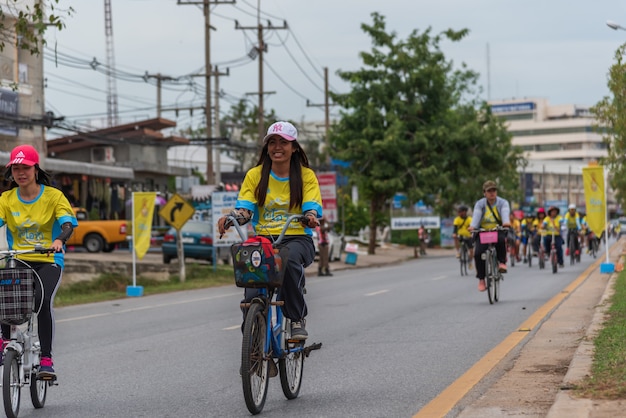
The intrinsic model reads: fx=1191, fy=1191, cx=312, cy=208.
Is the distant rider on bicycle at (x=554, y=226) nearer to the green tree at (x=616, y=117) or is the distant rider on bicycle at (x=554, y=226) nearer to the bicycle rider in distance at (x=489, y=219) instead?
the green tree at (x=616, y=117)

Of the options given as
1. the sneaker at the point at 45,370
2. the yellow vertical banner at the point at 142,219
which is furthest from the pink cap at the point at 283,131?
the yellow vertical banner at the point at 142,219

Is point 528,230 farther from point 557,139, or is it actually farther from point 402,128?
point 557,139

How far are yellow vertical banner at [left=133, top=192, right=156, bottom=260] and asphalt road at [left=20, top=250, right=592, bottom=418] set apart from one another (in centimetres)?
475

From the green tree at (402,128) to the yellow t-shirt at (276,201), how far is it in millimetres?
48092

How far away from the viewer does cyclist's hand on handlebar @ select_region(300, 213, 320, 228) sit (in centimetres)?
788

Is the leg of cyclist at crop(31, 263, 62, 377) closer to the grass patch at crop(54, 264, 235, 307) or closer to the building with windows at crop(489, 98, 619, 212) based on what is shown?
the grass patch at crop(54, 264, 235, 307)

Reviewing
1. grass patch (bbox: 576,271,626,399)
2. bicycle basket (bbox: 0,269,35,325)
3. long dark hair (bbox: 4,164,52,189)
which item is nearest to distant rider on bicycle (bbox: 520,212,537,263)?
grass patch (bbox: 576,271,626,399)

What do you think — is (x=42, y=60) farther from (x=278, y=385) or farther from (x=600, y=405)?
(x=600, y=405)

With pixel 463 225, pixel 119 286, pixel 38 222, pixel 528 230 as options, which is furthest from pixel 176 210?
pixel 38 222

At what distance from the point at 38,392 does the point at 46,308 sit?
2.38 feet

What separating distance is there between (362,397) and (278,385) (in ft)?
3.68

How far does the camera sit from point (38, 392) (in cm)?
852

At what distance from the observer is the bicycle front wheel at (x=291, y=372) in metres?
8.30

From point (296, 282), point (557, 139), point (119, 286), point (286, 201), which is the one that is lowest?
point (119, 286)
